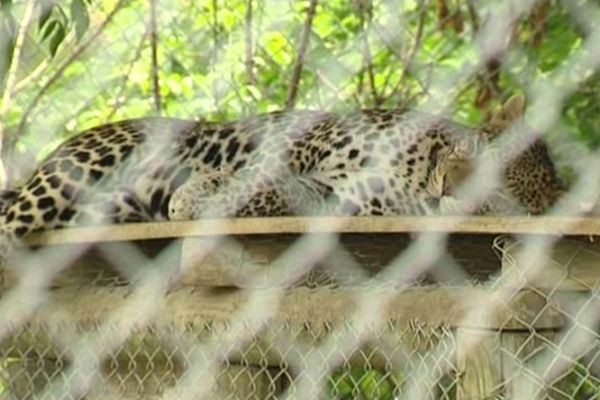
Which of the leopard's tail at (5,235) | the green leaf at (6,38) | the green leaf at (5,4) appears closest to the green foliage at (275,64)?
the leopard's tail at (5,235)

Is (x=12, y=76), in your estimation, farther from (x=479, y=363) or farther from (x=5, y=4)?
(x=479, y=363)

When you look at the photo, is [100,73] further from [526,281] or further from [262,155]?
[526,281]

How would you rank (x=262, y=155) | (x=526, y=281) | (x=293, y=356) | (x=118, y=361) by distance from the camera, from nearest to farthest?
1. (x=526, y=281)
2. (x=293, y=356)
3. (x=118, y=361)
4. (x=262, y=155)

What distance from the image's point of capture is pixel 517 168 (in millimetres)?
3039

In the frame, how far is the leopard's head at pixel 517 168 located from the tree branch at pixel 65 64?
1035 millimetres

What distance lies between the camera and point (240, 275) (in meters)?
2.66

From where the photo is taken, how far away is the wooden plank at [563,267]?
2.29 m

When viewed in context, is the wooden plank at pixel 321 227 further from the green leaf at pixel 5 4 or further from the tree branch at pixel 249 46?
the tree branch at pixel 249 46

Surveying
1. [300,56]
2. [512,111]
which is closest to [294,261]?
[512,111]

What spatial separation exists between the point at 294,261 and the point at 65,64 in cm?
143

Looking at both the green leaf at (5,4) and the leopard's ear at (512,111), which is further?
the leopard's ear at (512,111)

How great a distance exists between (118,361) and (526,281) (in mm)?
953

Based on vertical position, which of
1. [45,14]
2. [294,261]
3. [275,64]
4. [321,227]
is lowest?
[275,64]

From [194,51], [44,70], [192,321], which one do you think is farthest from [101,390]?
[194,51]
